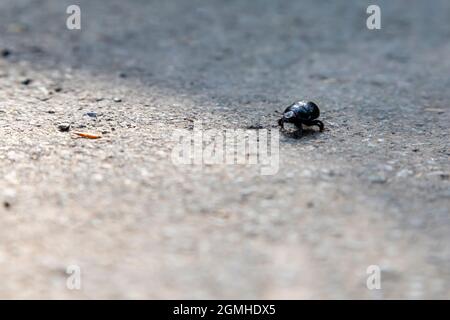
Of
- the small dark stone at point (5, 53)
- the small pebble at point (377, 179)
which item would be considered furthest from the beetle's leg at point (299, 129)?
the small dark stone at point (5, 53)

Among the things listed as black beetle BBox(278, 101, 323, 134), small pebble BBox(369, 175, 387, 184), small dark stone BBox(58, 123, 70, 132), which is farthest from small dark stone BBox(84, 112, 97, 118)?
small pebble BBox(369, 175, 387, 184)

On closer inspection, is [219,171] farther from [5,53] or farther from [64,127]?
[5,53]

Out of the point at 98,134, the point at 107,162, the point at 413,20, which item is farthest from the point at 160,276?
the point at 413,20

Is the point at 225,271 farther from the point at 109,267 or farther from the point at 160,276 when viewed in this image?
the point at 109,267

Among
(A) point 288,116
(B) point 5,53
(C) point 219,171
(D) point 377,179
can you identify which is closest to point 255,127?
(A) point 288,116

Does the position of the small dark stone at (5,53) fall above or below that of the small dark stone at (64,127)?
above

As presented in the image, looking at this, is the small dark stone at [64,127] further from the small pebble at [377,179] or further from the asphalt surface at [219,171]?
the small pebble at [377,179]

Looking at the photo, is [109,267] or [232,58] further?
[232,58]
